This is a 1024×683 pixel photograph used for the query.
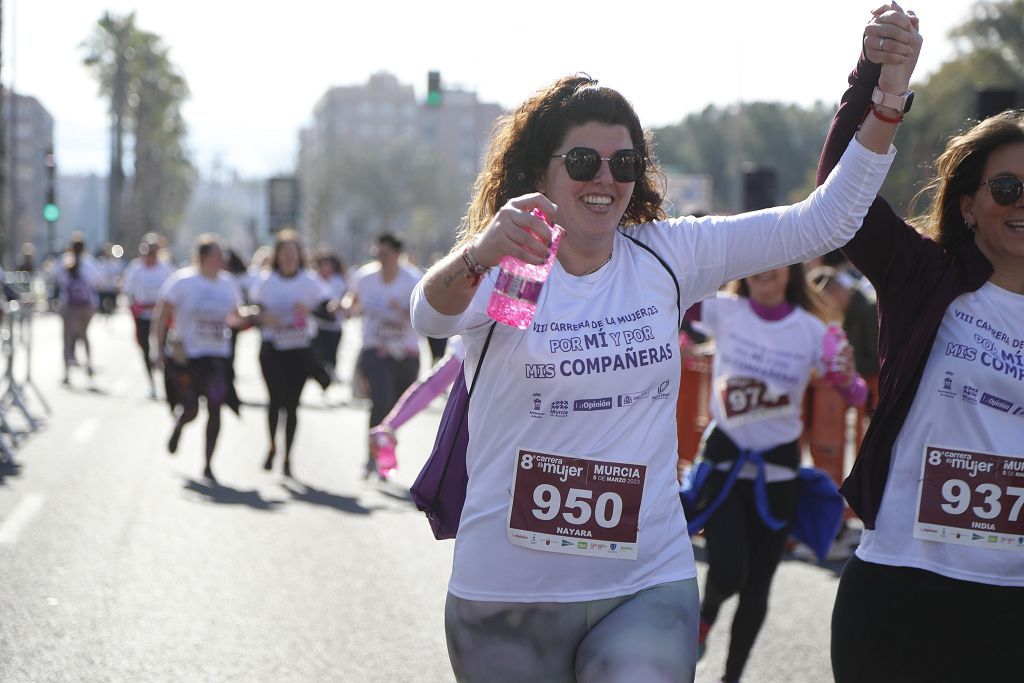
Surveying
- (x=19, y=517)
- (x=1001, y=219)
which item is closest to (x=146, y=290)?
(x=19, y=517)

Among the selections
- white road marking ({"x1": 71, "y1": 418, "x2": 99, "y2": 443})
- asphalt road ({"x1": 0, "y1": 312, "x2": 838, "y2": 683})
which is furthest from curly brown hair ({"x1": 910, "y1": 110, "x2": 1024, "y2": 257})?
white road marking ({"x1": 71, "y1": 418, "x2": 99, "y2": 443})

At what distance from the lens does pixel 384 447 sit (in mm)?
4281

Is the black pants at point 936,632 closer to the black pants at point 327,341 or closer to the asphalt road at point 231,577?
the asphalt road at point 231,577

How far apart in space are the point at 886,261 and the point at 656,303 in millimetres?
626

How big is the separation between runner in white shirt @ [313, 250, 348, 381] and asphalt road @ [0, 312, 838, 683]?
4641 mm

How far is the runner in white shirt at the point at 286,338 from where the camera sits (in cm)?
1180

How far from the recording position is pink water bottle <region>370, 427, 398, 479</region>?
4195 mm

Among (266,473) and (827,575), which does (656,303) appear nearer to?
(827,575)

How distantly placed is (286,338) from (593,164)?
8951 millimetres

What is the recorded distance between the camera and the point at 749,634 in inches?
218

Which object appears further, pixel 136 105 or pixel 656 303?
pixel 136 105

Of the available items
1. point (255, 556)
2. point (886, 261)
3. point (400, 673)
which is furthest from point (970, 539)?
point (255, 556)

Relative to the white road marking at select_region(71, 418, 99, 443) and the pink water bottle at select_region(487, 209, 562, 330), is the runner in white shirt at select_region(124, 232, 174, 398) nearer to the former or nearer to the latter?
the white road marking at select_region(71, 418, 99, 443)

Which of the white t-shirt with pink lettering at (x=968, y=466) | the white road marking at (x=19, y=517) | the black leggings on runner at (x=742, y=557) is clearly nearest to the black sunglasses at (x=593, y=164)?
the white t-shirt with pink lettering at (x=968, y=466)
